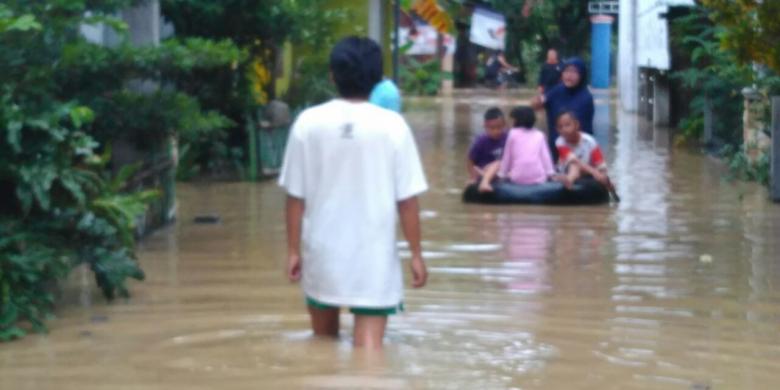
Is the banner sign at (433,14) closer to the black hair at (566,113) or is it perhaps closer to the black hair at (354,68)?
the black hair at (566,113)

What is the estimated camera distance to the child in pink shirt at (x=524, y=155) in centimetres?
1641

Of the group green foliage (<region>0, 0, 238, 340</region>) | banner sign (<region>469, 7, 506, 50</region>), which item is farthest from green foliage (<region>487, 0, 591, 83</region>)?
green foliage (<region>0, 0, 238, 340</region>)

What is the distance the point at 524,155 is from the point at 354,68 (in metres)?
9.10

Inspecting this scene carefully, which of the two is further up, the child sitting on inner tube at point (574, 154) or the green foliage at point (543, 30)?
the green foliage at point (543, 30)

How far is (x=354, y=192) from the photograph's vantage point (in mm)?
7449

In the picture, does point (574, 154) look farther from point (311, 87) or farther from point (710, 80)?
point (710, 80)

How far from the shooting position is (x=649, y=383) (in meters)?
7.72

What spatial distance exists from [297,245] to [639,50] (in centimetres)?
2946

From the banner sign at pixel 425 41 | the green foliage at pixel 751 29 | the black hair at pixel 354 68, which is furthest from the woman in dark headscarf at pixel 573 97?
the banner sign at pixel 425 41

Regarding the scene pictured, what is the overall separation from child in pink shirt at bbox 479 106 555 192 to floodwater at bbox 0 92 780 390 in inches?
20.5

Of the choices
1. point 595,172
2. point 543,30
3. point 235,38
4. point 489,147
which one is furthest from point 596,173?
point 543,30

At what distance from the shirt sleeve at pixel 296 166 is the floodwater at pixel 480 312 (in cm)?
88

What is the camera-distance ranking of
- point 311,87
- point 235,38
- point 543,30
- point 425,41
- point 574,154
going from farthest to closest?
point 543,30 → point 425,41 → point 311,87 → point 235,38 → point 574,154

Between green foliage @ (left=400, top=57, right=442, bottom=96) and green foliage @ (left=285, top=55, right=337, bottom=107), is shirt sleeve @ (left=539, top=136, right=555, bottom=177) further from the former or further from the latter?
green foliage @ (left=400, top=57, right=442, bottom=96)
